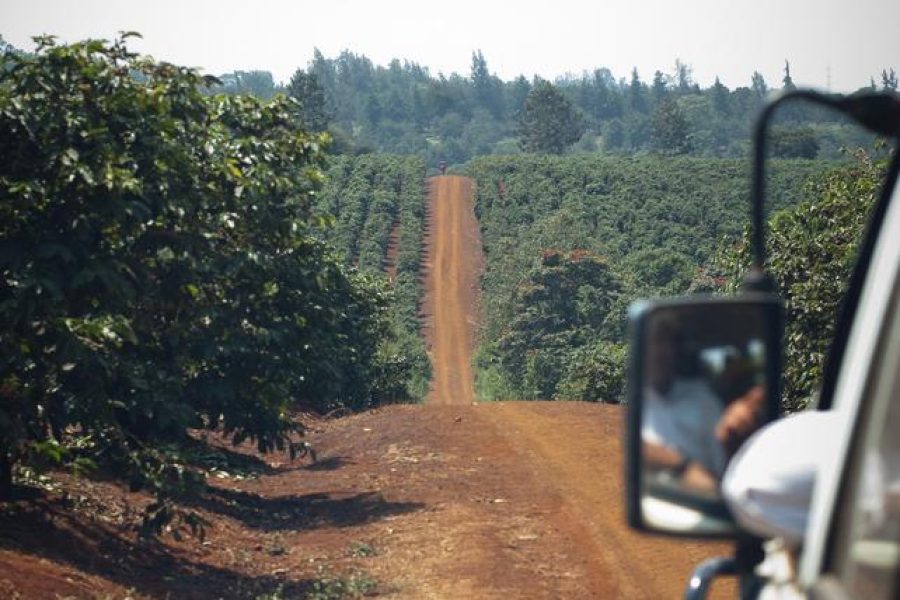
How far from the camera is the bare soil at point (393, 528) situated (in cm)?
956

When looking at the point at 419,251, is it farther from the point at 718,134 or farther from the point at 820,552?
the point at 718,134

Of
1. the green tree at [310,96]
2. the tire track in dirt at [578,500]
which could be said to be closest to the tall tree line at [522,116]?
the green tree at [310,96]

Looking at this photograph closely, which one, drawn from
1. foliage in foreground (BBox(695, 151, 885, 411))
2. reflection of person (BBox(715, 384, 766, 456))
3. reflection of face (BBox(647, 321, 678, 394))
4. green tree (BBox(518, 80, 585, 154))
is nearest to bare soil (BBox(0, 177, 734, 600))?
foliage in foreground (BBox(695, 151, 885, 411))

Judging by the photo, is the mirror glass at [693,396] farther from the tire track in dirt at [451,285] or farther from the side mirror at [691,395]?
the tire track in dirt at [451,285]

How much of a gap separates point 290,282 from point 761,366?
11.6 metres

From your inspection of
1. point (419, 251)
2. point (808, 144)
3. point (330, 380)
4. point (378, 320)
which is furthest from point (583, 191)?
point (330, 380)

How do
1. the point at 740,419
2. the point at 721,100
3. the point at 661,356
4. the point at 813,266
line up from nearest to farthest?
the point at 661,356 → the point at 740,419 → the point at 813,266 → the point at 721,100

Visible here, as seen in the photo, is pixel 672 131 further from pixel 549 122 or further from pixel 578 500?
pixel 578 500

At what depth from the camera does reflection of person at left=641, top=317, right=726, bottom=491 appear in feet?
6.06

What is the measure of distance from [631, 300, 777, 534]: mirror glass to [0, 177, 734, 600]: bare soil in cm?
674

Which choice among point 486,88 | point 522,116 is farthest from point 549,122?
point 486,88

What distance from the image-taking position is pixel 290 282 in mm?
13430

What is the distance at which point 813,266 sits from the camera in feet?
46.7

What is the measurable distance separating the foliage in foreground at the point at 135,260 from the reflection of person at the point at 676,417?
703cm
